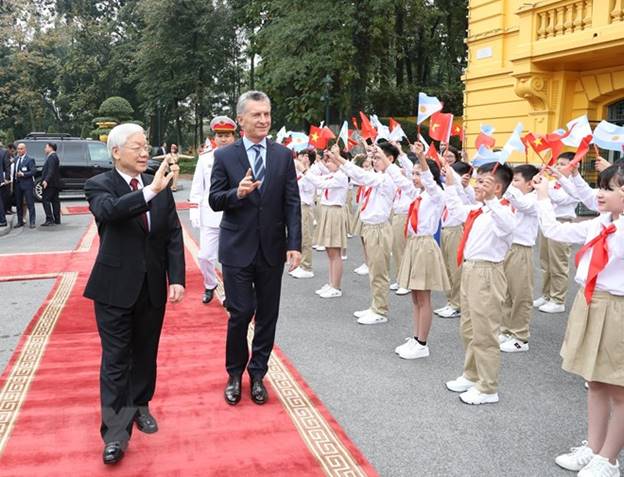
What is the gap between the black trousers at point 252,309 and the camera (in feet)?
12.8

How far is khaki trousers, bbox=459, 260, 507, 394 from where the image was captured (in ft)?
12.9

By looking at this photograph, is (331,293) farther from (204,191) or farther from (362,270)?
(204,191)

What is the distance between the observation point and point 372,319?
589 cm

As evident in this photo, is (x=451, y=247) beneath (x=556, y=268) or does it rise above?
above

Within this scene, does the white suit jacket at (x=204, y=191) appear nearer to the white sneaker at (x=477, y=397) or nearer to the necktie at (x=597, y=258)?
the white sneaker at (x=477, y=397)

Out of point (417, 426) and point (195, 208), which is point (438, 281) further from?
point (195, 208)

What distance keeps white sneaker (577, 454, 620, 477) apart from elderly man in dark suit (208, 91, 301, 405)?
1963 mm

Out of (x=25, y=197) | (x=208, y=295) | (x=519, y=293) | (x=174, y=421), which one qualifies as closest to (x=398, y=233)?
(x=519, y=293)

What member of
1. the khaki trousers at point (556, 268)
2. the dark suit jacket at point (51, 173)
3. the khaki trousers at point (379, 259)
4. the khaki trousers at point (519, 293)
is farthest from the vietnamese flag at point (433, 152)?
the dark suit jacket at point (51, 173)

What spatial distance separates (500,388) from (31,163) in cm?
1157

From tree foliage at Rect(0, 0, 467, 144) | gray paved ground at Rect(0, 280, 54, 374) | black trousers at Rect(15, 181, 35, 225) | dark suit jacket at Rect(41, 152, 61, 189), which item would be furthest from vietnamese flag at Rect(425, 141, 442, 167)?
tree foliage at Rect(0, 0, 467, 144)

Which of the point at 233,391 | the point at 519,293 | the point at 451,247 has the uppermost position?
the point at 451,247

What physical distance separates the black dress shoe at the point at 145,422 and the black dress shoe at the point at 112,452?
0.34 meters

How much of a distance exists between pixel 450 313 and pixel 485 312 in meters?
2.31
